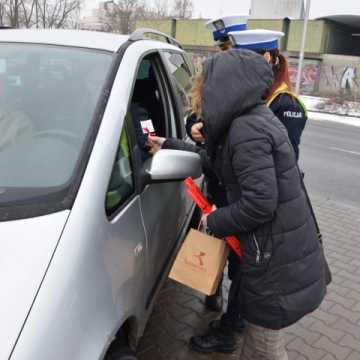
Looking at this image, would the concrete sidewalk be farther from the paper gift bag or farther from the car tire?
the car tire

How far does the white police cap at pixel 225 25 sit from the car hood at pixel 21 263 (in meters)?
2.11

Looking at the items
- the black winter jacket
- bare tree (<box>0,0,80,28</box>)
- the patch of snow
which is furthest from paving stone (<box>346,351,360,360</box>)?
bare tree (<box>0,0,80,28</box>)

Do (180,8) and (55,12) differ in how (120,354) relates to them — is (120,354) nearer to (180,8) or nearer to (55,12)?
(55,12)

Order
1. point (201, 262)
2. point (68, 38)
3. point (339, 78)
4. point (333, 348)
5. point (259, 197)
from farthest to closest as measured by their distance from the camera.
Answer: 1. point (339, 78)
2. point (333, 348)
3. point (68, 38)
4. point (201, 262)
5. point (259, 197)

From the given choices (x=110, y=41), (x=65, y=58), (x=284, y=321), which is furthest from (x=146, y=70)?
(x=284, y=321)

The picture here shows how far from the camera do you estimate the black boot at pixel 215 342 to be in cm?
298

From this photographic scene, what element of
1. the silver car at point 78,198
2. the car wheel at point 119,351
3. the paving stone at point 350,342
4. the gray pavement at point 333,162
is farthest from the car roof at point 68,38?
the gray pavement at point 333,162

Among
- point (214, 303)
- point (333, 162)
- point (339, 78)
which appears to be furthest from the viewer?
point (339, 78)

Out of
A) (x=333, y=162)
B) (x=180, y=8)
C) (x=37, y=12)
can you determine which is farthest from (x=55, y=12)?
(x=180, y=8)

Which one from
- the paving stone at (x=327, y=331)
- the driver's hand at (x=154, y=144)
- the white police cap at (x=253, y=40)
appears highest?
the white police cap at (x=253, y=40)

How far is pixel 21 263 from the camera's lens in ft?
4.70

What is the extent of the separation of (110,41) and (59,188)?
110 cm

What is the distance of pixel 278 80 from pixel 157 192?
1076 mm

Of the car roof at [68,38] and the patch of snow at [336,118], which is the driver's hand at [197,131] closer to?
the car roof at [68,38]
